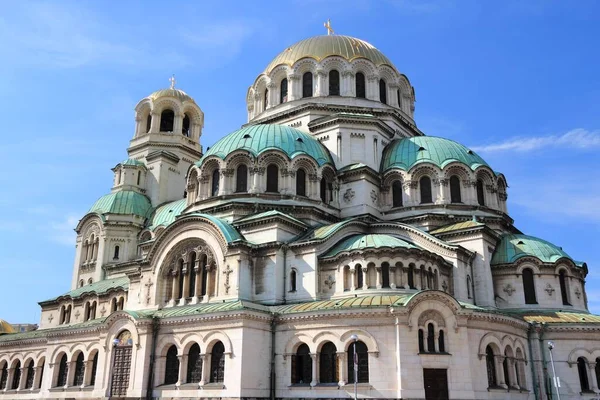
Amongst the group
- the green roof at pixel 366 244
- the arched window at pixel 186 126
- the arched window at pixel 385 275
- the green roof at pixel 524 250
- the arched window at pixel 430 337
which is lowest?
the arched window at pixel 430 337

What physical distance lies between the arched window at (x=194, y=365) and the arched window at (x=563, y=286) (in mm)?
20430

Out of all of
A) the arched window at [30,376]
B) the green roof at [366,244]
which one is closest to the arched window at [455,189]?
the green roof at [366,244]

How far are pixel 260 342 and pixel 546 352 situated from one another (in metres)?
14.8

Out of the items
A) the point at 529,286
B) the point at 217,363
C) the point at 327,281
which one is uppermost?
the point at 529,286

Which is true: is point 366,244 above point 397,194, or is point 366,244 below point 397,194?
below

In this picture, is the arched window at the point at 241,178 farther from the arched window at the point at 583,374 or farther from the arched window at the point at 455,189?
the arched window at the point at 583,374

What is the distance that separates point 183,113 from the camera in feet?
165

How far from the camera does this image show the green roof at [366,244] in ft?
90.6

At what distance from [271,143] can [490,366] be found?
683 inches

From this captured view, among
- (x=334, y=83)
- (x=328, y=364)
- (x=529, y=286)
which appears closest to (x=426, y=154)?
(x=334, y=83)

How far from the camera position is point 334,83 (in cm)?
4069

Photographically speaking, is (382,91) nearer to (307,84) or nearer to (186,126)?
(307,84)

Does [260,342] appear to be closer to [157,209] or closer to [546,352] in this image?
[546,352]

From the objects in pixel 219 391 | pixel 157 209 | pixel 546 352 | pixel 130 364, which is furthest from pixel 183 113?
pixel 546 352
